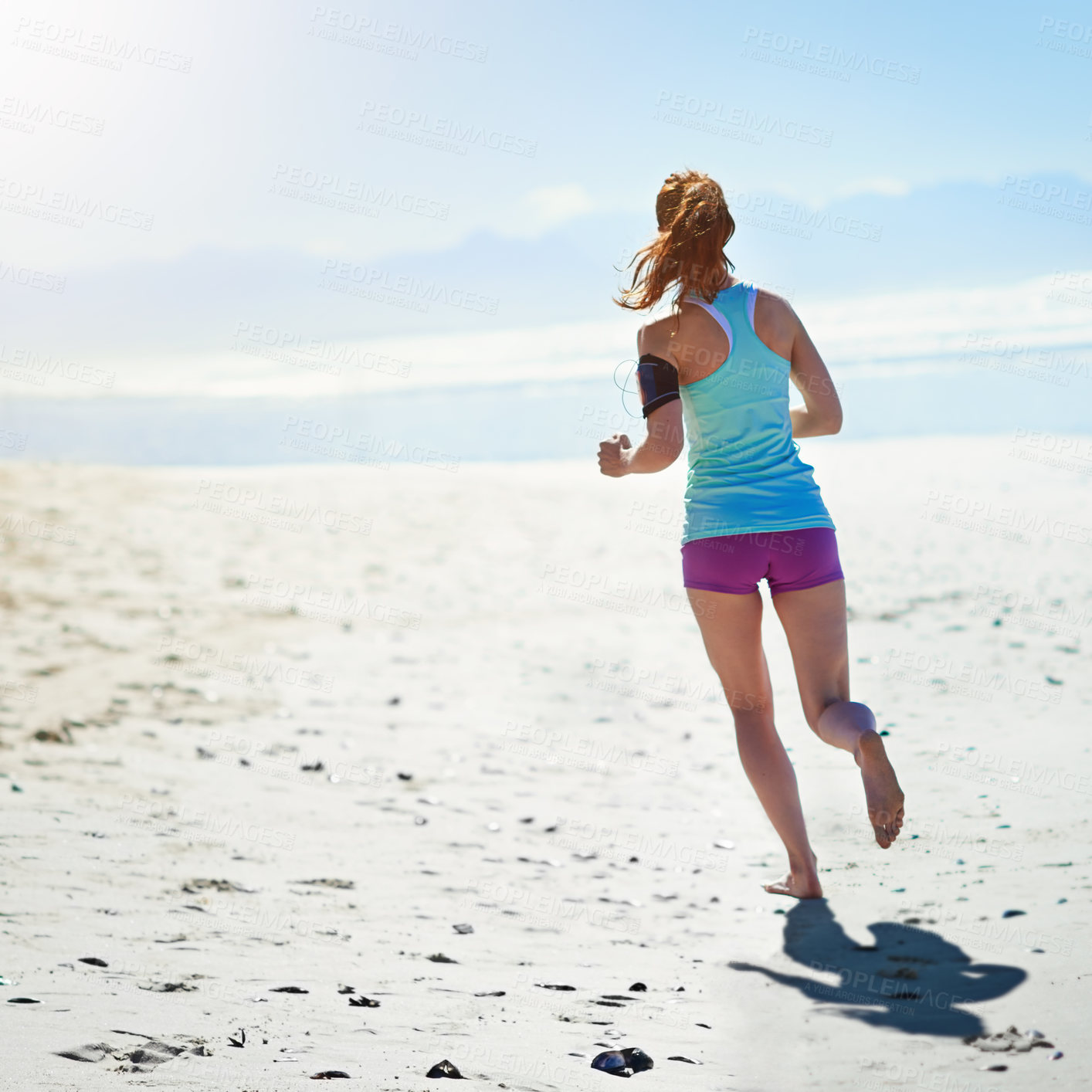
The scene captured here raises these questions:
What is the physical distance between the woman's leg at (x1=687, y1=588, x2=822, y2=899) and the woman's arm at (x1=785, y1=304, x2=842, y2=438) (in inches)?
22.0

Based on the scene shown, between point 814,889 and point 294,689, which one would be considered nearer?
point 814,889

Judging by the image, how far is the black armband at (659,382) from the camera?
9.94ft

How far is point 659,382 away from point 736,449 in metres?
0.29

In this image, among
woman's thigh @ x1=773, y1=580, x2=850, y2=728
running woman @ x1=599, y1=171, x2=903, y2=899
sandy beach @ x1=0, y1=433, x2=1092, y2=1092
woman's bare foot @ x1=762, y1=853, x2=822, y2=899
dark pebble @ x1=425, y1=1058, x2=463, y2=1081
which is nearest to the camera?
dark pebble @ x1=425, y1=1058, x2=463, y2=1081

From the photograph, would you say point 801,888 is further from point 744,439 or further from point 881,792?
point 744,439

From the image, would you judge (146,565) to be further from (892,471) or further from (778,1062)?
(892,471)

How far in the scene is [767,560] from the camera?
3.06 metres

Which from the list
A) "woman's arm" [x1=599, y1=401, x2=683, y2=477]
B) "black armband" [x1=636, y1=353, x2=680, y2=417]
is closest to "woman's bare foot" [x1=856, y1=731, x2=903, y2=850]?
"woman's arm" [x1=599, y1=401, x2=683, y2=477]

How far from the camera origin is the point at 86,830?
4113mm

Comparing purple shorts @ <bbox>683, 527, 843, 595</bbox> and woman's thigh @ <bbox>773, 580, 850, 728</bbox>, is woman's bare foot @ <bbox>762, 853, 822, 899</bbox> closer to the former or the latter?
woman's thigh @ <bbox>773, 580, 850, 728</bbox>

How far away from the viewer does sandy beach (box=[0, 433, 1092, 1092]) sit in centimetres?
262

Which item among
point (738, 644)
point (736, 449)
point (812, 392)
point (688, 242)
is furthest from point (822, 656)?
point (688, 242)

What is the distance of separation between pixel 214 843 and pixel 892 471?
1913 centimetres

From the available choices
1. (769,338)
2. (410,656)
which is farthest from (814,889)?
(410,656)
